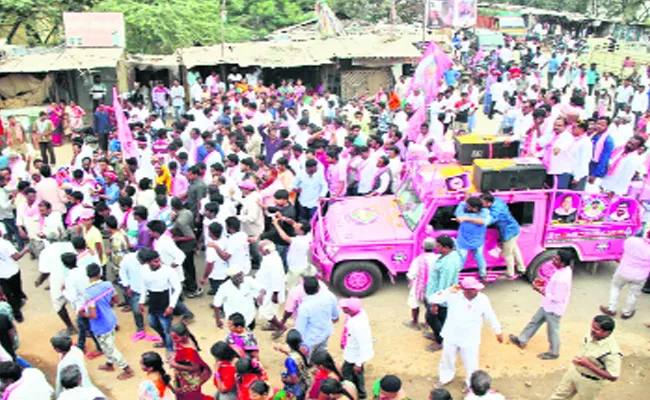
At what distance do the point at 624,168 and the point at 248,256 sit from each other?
5980 millimetres

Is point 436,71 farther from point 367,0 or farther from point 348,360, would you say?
point 367,0

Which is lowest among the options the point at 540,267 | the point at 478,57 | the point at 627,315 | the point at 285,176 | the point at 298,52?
the point at 627,315

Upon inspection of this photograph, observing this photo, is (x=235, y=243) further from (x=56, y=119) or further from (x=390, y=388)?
(x=56, y=119)

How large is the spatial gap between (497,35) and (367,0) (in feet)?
24.3

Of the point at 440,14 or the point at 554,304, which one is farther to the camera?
the point at 440,14

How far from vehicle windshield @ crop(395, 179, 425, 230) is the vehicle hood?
0.08 m

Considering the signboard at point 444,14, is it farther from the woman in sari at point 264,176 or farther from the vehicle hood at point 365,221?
the vehicle hood at point 365,221

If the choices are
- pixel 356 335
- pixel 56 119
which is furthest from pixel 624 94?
pixel 56 119

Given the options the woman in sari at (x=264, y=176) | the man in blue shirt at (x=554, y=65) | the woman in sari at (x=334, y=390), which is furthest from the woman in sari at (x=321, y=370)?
the man in blue shirt at (x=554, y=65)

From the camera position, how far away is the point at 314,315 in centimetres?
579

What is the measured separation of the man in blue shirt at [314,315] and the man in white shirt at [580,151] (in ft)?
16.3

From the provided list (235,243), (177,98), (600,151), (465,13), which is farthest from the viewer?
(465,13)

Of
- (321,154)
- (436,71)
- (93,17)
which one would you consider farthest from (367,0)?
(321,154)

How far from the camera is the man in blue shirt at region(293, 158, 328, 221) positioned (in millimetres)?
9250
